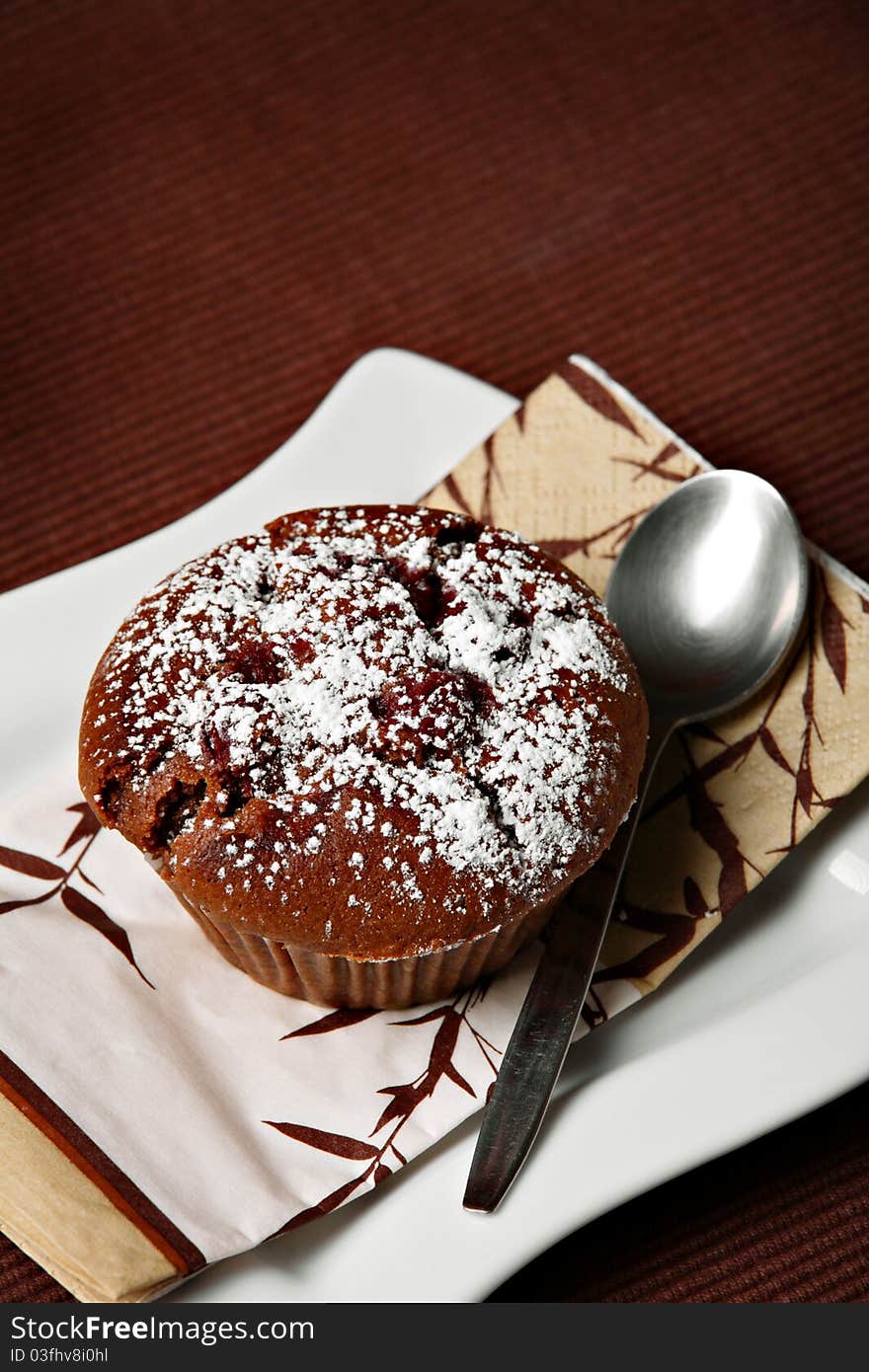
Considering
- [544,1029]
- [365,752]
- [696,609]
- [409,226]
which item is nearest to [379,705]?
[365,752]

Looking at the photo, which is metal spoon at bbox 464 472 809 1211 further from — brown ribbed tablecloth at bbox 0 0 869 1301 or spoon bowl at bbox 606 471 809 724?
brown ribbed tablecloth at bbox 0 0 869 1301

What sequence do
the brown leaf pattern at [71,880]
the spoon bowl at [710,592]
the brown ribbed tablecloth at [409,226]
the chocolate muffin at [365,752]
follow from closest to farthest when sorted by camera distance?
1. the chocolate muffin at [365,752]
2. the brown leaf pattern at [71,880]
3. the spoon bowl at [710,592]
4. the brown ribbed tablecloth at [409,226]

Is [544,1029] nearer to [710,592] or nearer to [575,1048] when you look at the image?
[575,1048]

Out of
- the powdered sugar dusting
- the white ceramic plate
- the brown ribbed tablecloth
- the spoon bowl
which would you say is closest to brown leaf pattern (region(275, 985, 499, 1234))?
the white ceramic plate

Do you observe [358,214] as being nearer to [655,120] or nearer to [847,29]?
[655,120]

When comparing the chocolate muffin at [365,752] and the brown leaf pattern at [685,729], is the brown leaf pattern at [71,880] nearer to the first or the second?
the chocolate muffin at [365,752]

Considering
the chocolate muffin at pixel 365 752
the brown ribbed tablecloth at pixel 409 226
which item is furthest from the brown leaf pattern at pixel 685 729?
the brown ribbed tablecloth at pixel 409 226
